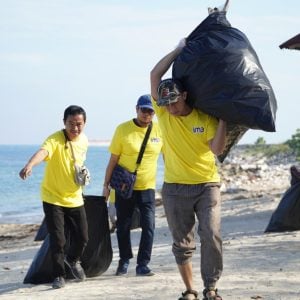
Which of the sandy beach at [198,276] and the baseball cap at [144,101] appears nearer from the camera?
the sandy beach at [198,276]

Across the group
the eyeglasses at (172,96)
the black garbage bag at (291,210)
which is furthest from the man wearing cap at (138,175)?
the black garbage bag at (291,210)

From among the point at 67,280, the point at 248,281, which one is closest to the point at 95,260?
the point at 67,280

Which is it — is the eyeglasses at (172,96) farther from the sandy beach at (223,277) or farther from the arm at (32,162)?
the sandy beach at (223,277)

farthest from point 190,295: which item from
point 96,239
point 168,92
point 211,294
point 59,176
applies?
point 96,239

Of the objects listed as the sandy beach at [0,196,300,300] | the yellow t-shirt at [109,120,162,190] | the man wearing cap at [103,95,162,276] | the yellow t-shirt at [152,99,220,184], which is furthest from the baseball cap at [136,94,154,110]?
the yellow t-shirt at [152,99,220,184]

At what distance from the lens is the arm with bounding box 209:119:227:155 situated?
6004 millimetres

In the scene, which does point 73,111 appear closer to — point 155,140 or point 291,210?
point 155,140

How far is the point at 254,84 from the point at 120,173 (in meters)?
2.49

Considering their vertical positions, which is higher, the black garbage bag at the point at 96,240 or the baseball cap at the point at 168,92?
the baseball cap at the point at 168,92

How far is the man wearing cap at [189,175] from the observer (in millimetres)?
6125

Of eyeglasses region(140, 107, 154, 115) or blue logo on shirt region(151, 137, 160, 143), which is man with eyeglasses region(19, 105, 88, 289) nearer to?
eyeglasses region(140, 107, 154, 115)

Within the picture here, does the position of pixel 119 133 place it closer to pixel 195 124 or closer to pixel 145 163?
pixel 145 163

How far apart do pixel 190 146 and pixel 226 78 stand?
569mm

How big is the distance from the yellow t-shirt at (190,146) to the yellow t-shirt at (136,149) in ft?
6.13
